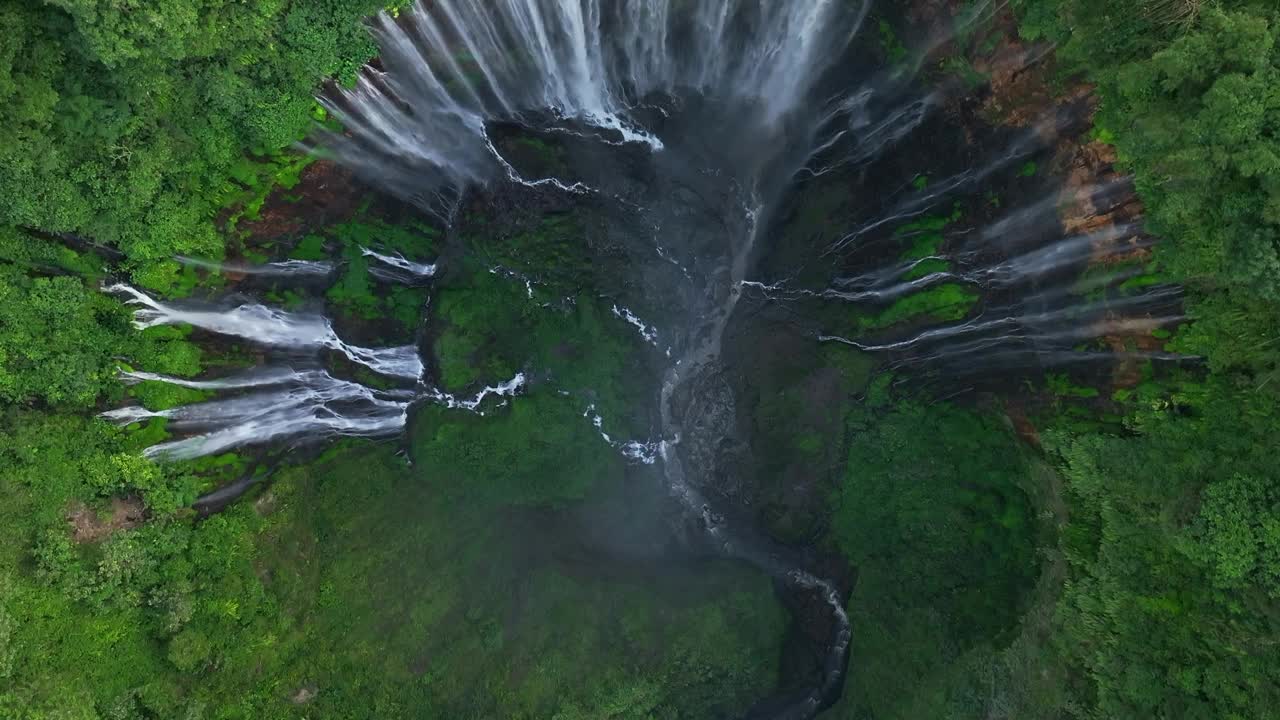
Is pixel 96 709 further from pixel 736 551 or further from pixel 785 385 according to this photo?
pixel 785 385

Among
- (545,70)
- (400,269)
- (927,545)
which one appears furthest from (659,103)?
(927,545)

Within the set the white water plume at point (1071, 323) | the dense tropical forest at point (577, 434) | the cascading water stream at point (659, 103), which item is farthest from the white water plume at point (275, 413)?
the white water plume at point (1071, 323)

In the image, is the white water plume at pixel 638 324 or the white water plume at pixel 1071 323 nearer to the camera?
the white water plume at pixel 1071 323

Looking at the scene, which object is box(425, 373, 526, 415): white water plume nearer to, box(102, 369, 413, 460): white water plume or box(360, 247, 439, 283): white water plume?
box(102, 369, 413, 460): white water plume

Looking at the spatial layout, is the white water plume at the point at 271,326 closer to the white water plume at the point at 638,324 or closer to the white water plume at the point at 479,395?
Result: the white water plume at the point at 479,395

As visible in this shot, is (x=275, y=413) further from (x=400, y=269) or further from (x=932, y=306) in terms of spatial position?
(x=932, y=306)

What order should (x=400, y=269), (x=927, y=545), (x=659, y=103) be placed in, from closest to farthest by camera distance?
1. (x=927, y=545)
2. (x=400, y=269)
3. (x=659, y=103)

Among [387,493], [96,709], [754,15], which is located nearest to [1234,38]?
[754,15]
